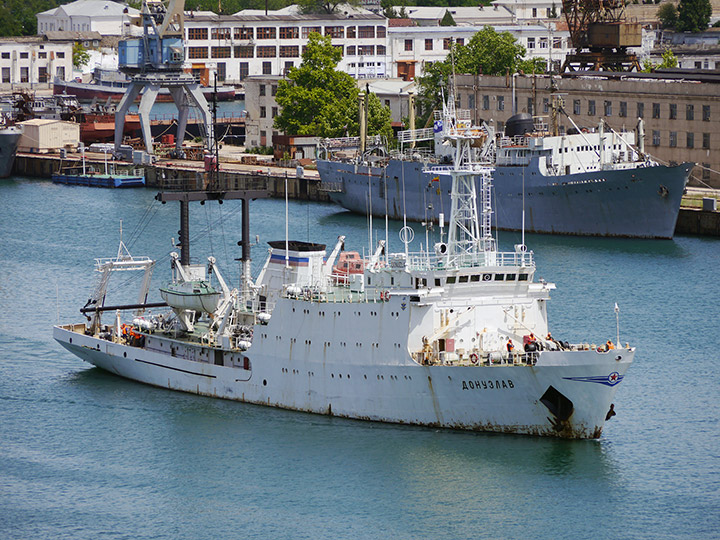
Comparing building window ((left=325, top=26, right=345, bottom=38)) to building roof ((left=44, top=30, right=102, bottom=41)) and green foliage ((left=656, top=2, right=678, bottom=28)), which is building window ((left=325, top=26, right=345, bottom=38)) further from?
building roof ((left=44, top=30, right=102, bottom=41))

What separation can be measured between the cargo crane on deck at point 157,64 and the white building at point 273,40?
1442 inches

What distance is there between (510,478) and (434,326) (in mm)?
5002

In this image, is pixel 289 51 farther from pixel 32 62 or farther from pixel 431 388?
pixel 431 388

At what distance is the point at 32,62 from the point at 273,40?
30940 mm

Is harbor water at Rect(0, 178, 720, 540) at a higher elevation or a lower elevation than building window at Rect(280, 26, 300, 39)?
lower

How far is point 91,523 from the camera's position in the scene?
35094mm

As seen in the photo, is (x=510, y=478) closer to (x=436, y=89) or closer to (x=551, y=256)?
(x=551, y=256)

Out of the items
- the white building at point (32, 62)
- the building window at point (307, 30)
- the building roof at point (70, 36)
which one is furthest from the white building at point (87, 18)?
the building window at point (307, 30)

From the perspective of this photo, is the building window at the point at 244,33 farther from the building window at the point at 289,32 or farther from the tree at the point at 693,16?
the tree at the point at 693,16

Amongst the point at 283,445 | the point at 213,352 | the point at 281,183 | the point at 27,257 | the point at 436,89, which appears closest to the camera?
the point at 283,445

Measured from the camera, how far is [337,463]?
38.6 meters

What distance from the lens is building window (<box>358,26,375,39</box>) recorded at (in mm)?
145625

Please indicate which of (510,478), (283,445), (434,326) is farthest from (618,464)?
(283,445)

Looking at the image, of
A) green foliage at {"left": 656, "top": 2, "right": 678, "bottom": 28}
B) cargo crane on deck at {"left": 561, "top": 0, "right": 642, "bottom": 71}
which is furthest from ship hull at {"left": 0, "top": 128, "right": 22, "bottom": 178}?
green foliage at {"left": 656, "top": 2, "right": 678, "bottom": 28}
